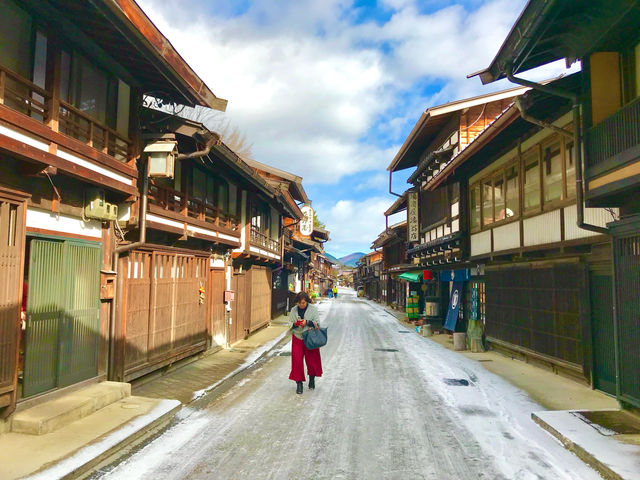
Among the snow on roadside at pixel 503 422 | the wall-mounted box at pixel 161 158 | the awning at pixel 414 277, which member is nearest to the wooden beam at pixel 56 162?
the wall-mounted box at pixel 161 158

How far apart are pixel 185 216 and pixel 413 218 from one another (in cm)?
1547

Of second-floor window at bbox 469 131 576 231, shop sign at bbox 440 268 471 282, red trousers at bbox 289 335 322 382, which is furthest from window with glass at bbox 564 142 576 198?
shop sign at bbox 440 268 471 282

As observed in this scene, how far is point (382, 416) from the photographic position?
6.62 m

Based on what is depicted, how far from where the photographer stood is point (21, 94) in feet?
19.0

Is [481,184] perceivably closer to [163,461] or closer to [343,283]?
[163,461]

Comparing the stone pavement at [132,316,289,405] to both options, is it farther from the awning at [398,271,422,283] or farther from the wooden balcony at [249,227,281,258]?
the awning at [398,271,422,283]

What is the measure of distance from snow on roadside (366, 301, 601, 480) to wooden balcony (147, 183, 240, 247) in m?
6.45

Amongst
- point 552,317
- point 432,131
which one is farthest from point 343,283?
point 552,317

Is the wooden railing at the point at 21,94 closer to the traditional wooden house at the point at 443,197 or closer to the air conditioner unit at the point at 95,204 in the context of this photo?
the air conditioner unit at the point at 95,204

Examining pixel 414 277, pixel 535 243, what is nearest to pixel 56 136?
pixel 535 243

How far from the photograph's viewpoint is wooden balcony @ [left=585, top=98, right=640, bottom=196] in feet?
20.5

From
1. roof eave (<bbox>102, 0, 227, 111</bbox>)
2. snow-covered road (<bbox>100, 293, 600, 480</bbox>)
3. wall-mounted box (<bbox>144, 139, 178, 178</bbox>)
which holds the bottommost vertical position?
snow-covered road (<bbox>100, 293, 600, 480</bbox>)

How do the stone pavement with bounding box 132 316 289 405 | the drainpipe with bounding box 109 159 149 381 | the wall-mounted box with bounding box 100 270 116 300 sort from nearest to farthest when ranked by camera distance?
the wall-mounted box with bounding box 100 270 116 300, the drainpipe with bounding box 109 159 149 381, the stone pavement with bounding box 132 316 289 405

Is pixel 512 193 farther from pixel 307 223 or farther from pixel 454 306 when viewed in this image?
pixel 307 223
